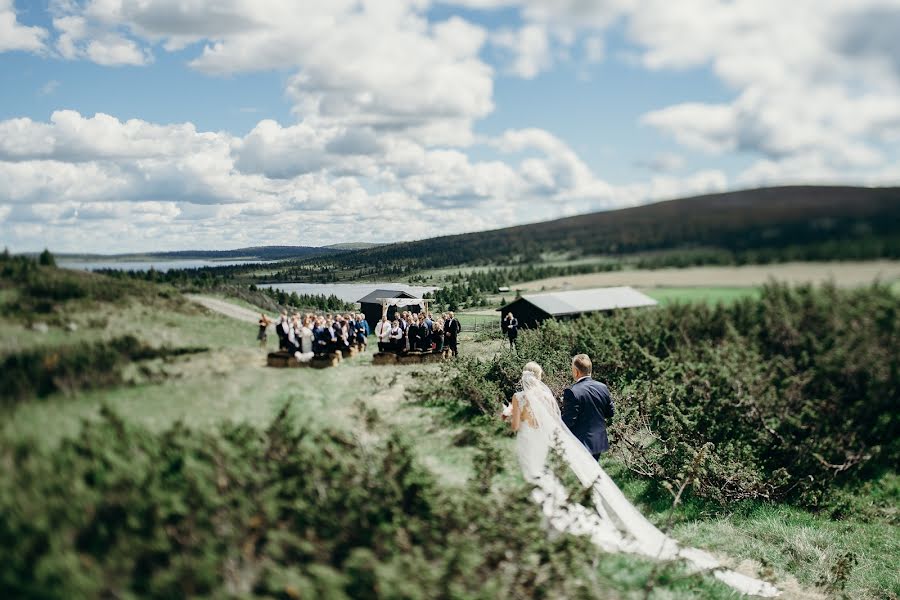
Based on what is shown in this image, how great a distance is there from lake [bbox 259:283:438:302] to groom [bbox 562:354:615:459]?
2.65m

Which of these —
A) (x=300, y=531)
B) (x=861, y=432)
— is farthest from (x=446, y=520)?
(x=861, y=432)

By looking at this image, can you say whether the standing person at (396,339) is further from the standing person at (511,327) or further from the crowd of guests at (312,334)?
the standing person at (511,327)

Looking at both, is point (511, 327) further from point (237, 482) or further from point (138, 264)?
→ point (237, 482)

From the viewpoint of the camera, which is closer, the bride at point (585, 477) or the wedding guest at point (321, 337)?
the wedding guest at point (321, 337)

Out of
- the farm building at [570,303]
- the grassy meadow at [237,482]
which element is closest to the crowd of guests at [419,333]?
the grassy meadow at [237,482]

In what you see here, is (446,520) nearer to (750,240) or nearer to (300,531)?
(300,531)

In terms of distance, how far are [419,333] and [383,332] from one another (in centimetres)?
62

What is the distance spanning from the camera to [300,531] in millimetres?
3594

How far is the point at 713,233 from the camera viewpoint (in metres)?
7.30

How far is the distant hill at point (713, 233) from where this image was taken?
641 cm

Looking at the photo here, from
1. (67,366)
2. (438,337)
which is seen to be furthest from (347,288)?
(67,366)

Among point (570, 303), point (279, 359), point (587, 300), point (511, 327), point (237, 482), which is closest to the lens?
point (237, 482)

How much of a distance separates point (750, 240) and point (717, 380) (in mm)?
5591

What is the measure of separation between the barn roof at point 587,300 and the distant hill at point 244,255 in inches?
186
